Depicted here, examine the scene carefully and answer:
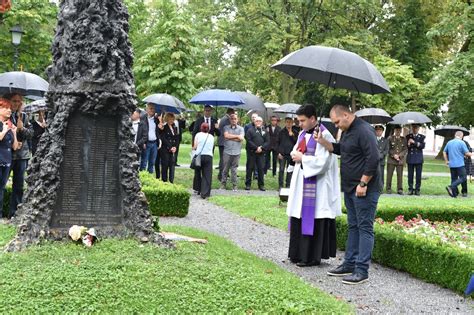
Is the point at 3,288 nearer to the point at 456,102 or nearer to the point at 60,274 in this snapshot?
the point at 60,274

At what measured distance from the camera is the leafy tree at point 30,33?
28.2 metres

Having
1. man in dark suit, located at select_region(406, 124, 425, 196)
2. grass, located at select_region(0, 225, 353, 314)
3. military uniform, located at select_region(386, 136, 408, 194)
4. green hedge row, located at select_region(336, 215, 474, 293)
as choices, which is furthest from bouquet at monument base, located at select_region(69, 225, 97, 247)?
man in dark suit, located at select_region(406, 124, 425, 196)

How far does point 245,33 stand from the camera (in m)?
31.1

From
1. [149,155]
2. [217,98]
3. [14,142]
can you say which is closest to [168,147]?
[149,155]

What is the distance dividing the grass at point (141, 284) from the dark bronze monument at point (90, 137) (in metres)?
0.54

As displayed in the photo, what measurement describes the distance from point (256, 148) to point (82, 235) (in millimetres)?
11162

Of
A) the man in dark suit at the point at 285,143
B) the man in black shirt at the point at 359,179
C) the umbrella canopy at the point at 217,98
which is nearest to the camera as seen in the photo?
the man in black shirt at the point at 359,179

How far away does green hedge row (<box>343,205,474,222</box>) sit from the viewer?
11.9 m

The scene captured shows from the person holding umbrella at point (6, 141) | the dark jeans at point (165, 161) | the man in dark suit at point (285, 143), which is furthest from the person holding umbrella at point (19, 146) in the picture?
the man in dark suit at point (285, 143)

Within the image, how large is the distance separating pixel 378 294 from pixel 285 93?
27.5 m

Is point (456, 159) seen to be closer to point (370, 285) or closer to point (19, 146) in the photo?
point (370, 285)

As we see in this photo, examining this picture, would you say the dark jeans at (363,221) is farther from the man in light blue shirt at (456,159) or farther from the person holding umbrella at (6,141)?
the man in light blue shirt at (456,159)

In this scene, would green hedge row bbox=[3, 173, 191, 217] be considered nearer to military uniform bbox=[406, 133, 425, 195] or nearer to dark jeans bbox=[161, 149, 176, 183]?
dark jeans bbox=[161, 149, 176, 183]

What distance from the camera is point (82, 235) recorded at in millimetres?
7137
